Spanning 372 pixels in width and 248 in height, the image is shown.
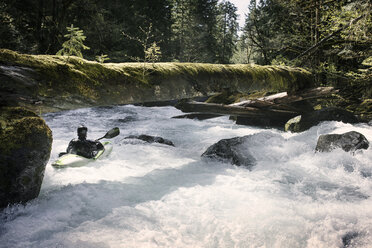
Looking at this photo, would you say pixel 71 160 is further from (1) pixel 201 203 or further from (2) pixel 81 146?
(1) pixel 201 203

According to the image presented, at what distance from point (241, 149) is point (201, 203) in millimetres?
3083

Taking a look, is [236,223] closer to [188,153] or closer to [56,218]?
[56,218]

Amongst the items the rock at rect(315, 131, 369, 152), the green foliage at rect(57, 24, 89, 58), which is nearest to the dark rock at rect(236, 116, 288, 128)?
the rock at rect(315, 131, 369, 152)

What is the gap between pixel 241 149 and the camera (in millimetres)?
6395

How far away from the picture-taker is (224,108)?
7.48 meters

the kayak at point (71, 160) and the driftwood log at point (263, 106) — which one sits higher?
the driftwood log at point (263, 106)

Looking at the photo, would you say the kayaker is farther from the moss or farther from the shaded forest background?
the moss

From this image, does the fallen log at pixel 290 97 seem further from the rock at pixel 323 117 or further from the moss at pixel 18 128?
the moss at pixel 18 128

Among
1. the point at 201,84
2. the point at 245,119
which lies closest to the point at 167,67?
the point at 201,84

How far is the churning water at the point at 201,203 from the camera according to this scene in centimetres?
275

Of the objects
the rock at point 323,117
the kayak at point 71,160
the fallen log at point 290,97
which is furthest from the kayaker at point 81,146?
the rock at point 323,117

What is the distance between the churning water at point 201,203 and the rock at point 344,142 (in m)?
0.22

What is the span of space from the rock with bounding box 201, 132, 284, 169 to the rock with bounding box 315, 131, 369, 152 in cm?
141

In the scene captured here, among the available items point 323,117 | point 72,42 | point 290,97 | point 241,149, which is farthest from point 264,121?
point 72,42
